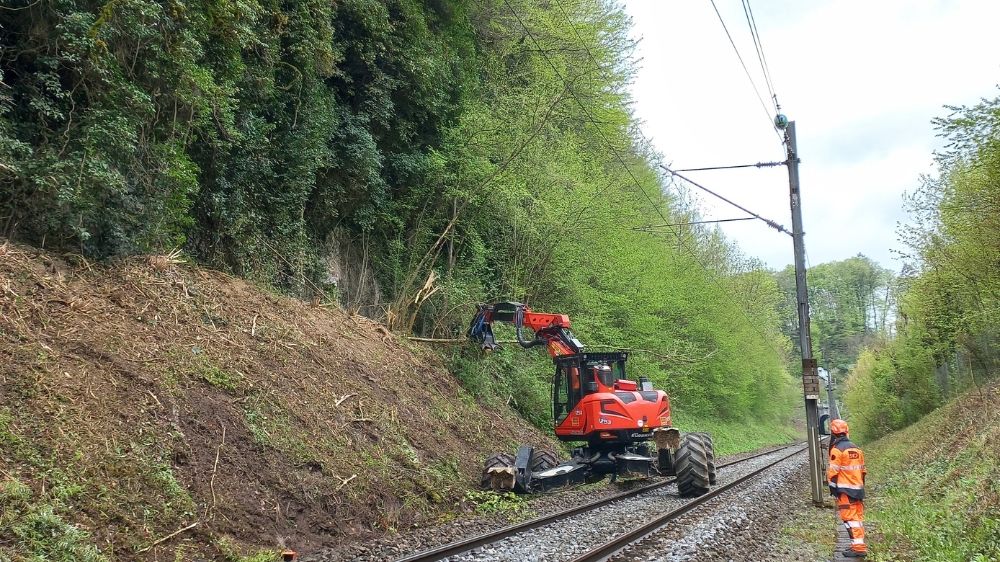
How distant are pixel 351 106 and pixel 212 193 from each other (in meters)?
5.10

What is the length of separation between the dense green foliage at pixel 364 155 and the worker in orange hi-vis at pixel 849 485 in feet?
27.8

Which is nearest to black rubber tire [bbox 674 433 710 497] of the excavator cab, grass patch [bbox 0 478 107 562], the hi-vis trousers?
the excavator cab

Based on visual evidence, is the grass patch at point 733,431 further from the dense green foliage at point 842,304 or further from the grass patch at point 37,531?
the dense green foliage at point 842,304

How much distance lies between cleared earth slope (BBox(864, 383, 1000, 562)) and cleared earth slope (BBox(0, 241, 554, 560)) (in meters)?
6.19

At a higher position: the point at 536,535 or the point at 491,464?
the point at 491,464

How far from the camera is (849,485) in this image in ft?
23.3

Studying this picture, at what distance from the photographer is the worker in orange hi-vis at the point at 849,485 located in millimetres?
6961

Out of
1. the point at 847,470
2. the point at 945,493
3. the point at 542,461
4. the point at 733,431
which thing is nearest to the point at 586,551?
the point at 847,470

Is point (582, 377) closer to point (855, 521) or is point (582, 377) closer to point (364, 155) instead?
point (855, 521)

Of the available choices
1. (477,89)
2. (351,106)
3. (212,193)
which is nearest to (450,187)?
(351,106)

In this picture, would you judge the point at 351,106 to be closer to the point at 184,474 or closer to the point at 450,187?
the point at 450,187

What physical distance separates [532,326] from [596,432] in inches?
99.8

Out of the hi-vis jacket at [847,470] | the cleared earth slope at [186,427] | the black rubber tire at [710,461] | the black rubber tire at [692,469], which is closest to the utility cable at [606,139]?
the black rubber tire at [710,461]

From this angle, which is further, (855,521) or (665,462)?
(665,462)
